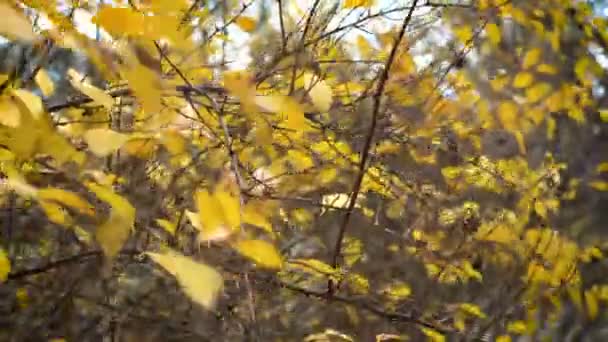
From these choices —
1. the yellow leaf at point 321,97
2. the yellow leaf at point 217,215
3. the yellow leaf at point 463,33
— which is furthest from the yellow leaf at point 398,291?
the yellow leaf at point 217,215

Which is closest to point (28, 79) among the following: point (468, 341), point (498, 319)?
point (468, 341)

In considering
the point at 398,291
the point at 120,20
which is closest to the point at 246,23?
the point at 120,20

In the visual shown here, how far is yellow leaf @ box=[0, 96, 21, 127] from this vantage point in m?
0.47

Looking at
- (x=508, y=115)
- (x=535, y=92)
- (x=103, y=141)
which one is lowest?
(x=103, y=141)

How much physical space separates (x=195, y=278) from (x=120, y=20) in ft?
0.72

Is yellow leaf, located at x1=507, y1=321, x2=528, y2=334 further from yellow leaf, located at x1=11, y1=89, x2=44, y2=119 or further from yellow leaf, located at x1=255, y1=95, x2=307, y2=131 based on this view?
yellow leaf, located at x1=11, y1=89, x2=44, y2=119

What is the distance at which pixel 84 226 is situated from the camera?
1.01 metres

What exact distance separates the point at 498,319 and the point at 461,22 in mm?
775

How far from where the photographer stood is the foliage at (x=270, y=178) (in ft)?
1.76

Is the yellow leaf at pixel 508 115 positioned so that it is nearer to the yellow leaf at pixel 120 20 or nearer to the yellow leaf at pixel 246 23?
the yellow leaf at pixel 246 23

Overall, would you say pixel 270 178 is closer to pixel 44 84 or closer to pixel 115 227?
pixel 44 84

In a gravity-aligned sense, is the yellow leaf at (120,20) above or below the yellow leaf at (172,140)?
above

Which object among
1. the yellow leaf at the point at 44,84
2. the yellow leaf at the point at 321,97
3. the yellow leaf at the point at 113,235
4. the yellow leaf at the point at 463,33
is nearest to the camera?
the yellow leaf at the point at 113,235

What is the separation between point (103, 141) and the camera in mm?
495
